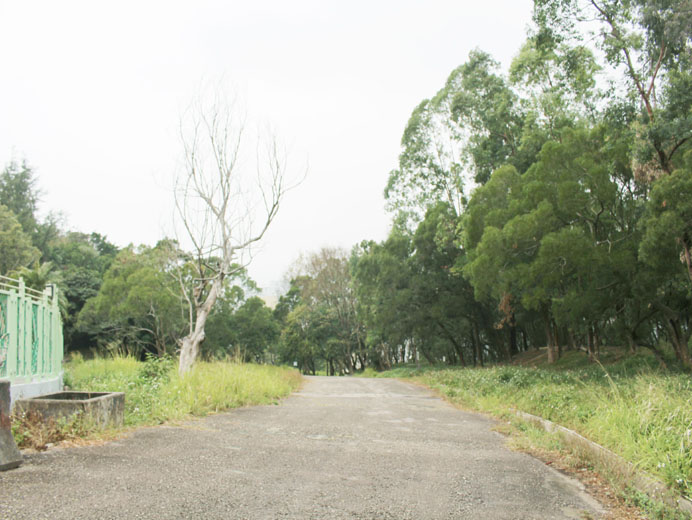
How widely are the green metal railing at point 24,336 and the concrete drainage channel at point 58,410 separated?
0.62 metres

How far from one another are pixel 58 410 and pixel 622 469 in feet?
19.0

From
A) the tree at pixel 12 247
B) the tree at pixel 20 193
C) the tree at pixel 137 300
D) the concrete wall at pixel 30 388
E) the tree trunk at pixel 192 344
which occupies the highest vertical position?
the tree at pixel 20 193

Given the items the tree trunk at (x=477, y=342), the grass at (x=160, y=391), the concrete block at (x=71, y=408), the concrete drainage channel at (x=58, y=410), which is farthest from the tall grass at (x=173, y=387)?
the tree trunk at (x=477, y=342)

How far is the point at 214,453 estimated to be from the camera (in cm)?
559

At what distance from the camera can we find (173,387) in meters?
8.95

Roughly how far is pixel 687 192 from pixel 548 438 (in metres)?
→ 6.55

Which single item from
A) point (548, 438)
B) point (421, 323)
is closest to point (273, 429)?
point (548, 438)

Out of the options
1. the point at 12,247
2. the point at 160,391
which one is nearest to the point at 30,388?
the point at 160,391

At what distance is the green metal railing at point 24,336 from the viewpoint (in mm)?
6530

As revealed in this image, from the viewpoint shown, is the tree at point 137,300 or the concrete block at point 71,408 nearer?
the concrete block at point 71,408

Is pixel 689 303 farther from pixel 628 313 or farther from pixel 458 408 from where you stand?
pixel 458 408

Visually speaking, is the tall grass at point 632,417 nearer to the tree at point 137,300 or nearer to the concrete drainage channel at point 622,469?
the concrete drainage channel at point 622,469

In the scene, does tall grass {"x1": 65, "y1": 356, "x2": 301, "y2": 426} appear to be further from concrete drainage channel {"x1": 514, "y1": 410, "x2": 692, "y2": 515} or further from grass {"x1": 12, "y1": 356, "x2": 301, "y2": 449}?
concrete drainage channel {"x1": 514, "y1": 410, "x2": 692, "y2": 515}

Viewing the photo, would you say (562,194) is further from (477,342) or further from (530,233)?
(477,342)
